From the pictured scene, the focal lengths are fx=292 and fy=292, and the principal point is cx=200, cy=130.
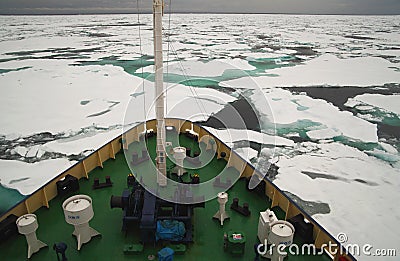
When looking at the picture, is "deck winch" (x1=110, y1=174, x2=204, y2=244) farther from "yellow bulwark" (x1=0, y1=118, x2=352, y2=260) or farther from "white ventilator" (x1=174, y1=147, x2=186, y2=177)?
"yellow bulwark" (x1=0, y1=118, x2=352, y2=260)

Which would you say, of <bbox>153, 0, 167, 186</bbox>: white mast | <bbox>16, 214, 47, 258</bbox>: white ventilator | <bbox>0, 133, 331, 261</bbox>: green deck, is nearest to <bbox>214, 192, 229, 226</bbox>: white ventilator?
<bbox>0, 133, 331, 261</bbox>: green deck

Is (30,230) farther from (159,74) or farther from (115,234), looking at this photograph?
(159,74)

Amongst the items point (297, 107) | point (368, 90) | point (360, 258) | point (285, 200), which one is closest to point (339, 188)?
point (360, 258)

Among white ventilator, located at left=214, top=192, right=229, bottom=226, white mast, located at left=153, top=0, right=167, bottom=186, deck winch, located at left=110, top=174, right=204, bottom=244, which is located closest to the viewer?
white mast, located at left=153, top=0, right=167, bottom=186

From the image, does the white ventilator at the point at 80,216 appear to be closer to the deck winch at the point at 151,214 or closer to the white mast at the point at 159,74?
the deck winch at the point at 151,214

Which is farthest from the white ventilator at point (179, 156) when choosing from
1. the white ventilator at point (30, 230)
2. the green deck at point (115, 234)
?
the white ventilator at point (30, 230)

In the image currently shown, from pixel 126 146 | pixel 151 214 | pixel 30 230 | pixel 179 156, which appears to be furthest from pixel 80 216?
pixel 126 146

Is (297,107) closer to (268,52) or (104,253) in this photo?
(104,253)
